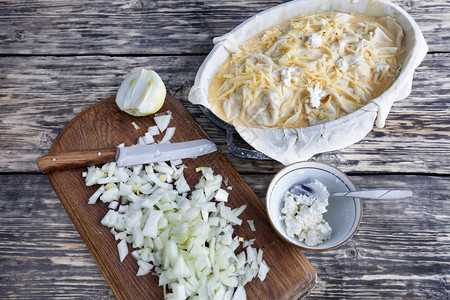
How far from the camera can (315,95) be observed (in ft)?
5.56

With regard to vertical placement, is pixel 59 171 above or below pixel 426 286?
above

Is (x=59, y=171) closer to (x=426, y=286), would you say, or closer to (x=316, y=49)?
(x=316, y=49)

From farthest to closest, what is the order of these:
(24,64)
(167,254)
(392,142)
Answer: (24,64) < (392,142) < (167,254)

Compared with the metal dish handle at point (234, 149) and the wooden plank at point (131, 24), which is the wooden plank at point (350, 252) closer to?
the metal dish handle at point (234, 149)

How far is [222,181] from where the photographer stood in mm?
1656

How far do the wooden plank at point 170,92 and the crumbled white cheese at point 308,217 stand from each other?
0.28m

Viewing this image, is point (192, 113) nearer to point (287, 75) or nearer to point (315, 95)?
point (287, 75)

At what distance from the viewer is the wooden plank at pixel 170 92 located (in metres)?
1.76

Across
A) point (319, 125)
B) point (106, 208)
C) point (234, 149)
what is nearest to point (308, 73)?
point (319, 125)

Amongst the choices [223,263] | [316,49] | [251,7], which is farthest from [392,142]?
[251,7]

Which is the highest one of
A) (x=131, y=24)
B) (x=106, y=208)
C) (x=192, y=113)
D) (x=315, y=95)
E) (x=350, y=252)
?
(x=131, y=24)

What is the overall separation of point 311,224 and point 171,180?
61 centimetres

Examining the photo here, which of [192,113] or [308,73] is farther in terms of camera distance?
[192,113]

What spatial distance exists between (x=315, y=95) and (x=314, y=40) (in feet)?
1.03
